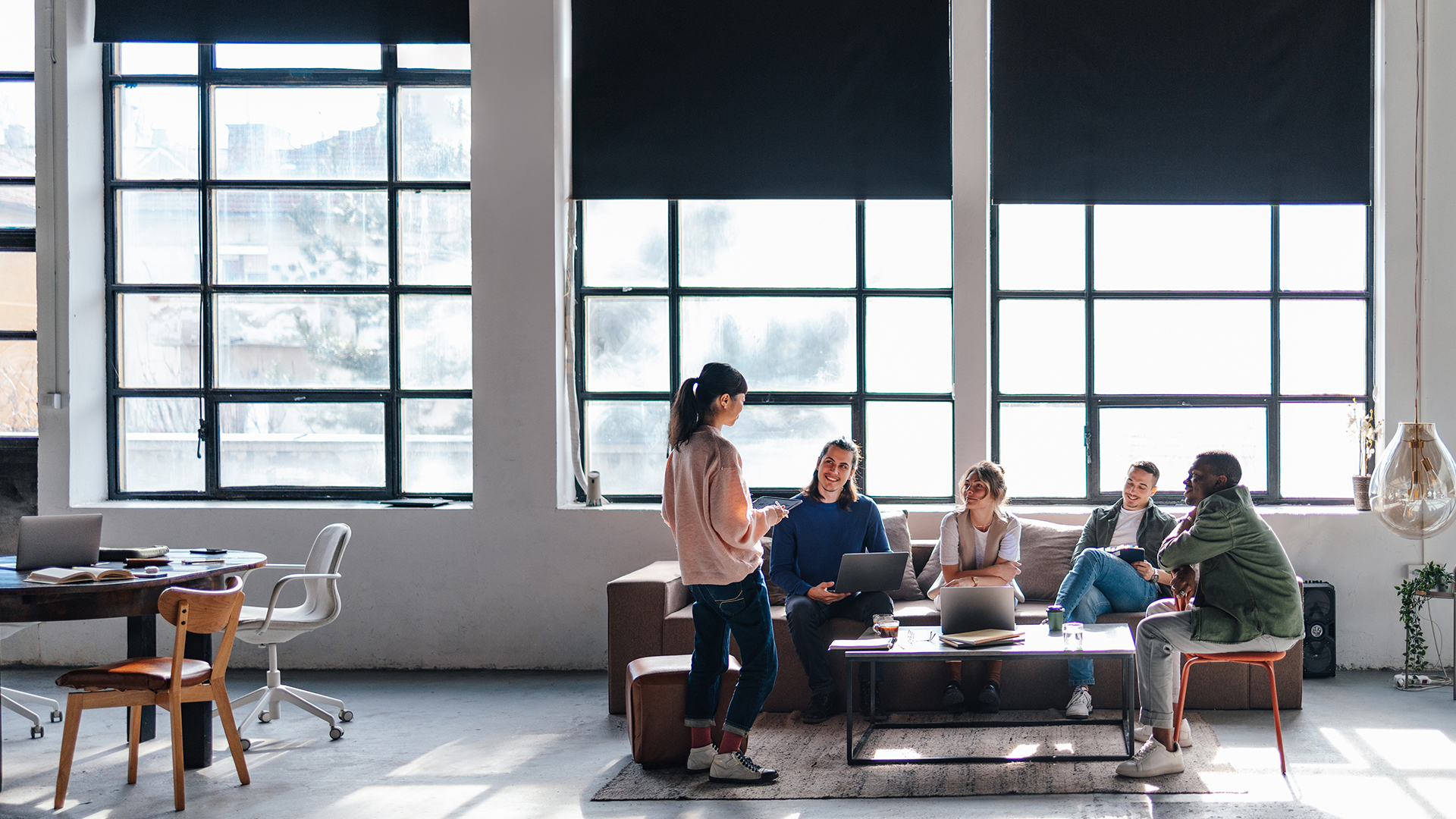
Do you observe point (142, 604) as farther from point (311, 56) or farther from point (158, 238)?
point (311, 56)

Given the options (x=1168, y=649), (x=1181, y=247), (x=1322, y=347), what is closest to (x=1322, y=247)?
(x=1322, y=347)

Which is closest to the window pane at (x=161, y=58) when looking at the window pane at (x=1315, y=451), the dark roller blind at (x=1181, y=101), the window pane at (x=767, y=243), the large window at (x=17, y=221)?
the large window at (x=17, y=221)

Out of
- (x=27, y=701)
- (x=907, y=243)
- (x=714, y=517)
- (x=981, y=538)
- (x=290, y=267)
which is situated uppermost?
(x=907, y=243)

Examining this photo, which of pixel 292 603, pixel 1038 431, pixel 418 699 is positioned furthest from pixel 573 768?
pixel 1038 431

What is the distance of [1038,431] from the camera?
623cm

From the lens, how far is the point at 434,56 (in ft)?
20.8

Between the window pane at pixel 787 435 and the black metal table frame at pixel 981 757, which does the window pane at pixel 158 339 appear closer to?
the window pane at pixel 787 435

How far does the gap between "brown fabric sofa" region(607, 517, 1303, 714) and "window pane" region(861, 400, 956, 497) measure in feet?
4.04

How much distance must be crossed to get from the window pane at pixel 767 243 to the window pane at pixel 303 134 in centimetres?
201

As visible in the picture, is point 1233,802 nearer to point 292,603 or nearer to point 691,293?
point 691,293

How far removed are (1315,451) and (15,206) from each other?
26.7ft

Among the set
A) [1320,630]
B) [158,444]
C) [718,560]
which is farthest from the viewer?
[158,444]

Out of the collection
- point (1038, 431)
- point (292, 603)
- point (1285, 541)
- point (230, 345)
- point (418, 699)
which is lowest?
point (418, 699)

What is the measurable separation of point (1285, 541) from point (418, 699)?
15.8ft
